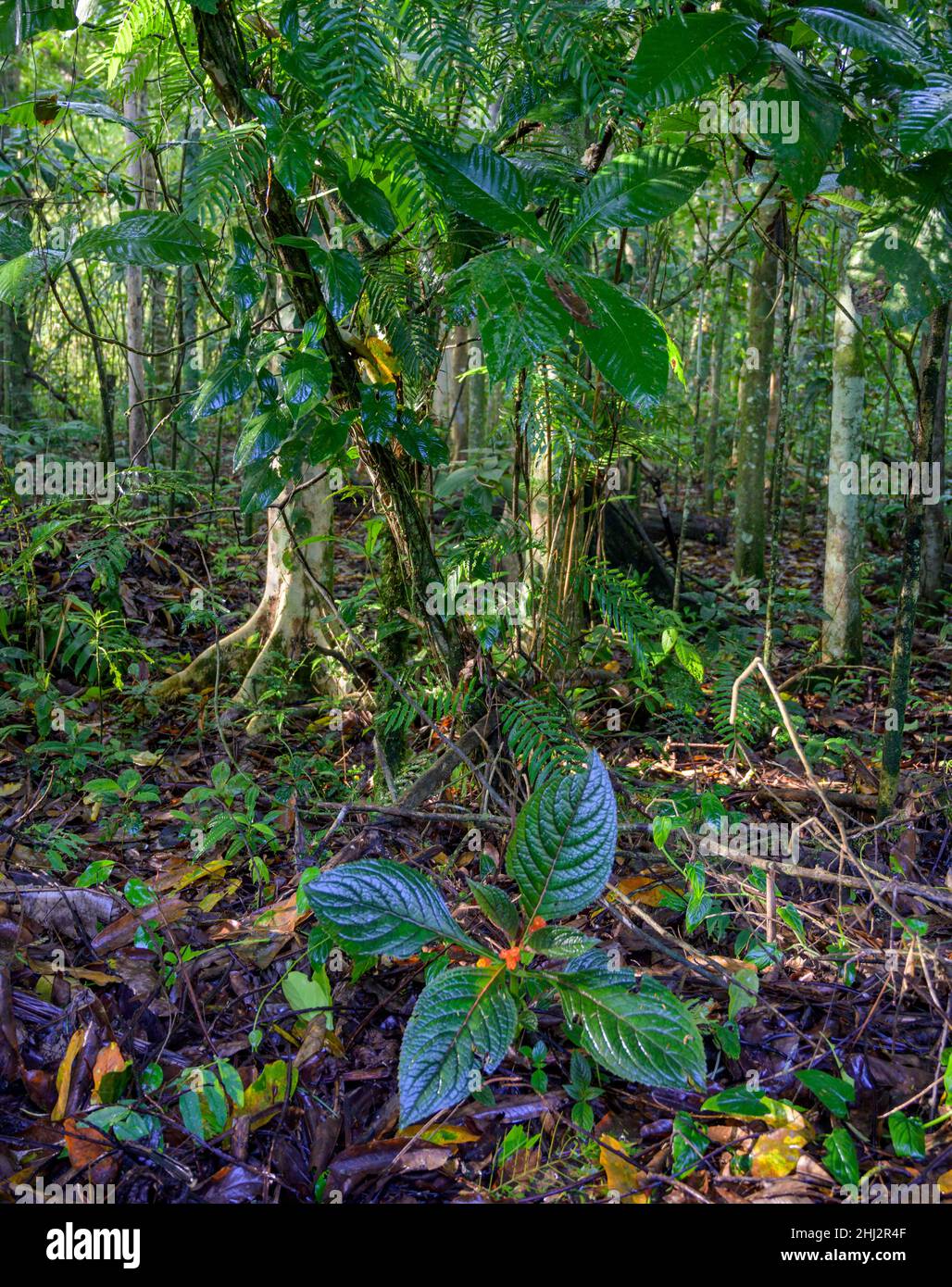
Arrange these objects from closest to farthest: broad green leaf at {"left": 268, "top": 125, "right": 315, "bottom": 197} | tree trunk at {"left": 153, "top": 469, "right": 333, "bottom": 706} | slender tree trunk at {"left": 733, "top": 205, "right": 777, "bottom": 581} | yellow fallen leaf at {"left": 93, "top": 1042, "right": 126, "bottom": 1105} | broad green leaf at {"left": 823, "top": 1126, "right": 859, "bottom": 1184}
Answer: broad green leaf at {"left": 823, "top": 1126, "right": 859, "bottom": 1184} → broad green leaf at {"left": 268, "top": 125, "right": 315, "bottom": 197} → yellow fallen leaf at {"left": 93, "top": 1042, "right": 126, "bottom": 1105} → tree trunk at {"left": 153, "top": 469, "right": 333, "bottom": 706} → slender tree trunk at {"left": 733, "top": 205, "right": 777, "bottom": 581}

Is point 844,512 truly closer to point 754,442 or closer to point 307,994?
point 754,442

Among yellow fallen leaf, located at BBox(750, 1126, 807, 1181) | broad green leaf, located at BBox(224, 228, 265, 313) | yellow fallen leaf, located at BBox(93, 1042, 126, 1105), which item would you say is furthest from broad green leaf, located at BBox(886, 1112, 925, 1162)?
broad green leaf, located at BBox(224, 228, 265, 313)

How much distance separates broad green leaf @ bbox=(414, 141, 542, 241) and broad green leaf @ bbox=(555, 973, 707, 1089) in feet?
4.01

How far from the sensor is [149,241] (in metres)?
1.75

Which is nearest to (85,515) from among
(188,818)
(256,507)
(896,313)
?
(188,818)

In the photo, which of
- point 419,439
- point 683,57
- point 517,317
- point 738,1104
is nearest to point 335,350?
point 419,439

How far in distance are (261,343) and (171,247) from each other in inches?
11.4

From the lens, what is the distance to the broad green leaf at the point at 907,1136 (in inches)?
58.9

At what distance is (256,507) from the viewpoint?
2080 millimetres

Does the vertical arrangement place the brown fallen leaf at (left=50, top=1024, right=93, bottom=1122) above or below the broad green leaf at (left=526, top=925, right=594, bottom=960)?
below

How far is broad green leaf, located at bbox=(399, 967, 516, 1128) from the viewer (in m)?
1.42

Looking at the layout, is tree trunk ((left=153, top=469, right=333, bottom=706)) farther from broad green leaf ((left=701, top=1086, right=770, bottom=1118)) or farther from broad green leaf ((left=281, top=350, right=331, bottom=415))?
broad green leaf ((left=701, top=1086, right=770, bottom=1118))

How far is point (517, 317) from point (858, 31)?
0.64m

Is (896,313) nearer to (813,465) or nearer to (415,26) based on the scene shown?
(415,26)
